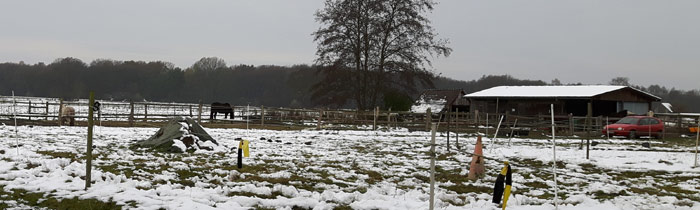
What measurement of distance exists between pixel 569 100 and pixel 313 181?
112 feet

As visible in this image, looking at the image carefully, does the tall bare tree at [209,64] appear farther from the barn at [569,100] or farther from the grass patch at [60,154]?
the grass patch at [60,154]

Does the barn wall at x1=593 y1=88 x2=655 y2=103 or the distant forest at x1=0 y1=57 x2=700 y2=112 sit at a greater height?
the distant forest at x1=0 y1=57 x2=700 y2=112

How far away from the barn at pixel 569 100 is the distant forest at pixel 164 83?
2502 inches

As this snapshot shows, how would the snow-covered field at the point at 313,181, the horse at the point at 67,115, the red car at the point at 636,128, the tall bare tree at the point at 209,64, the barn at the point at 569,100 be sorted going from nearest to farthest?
the snow-covered field at the point at 313,181, the horse at the point at 67,115, the red car at the point at 636,128, the barn at the point at 569,100, the tall bare tree at the point at 209,64

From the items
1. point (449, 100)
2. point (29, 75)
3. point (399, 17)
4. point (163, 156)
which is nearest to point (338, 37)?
point (399, 17)

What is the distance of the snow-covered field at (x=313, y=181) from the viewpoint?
7.41 metres

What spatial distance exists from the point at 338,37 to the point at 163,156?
27901mm

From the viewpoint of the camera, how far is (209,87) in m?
126

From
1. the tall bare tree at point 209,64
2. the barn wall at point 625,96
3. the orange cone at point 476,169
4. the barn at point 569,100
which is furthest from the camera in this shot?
the tall bare tree at point 209,64

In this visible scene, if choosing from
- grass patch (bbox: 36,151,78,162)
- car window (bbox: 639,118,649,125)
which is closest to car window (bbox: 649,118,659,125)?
car window (bbox: 639,118,649,125)

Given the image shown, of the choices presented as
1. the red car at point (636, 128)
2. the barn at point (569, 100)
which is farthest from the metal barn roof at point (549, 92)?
the red car at point (636, 128)

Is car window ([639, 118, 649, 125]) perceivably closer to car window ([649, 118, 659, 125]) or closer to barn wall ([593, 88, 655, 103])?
car window ([649, 118, 659, 125])

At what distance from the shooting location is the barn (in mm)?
38250

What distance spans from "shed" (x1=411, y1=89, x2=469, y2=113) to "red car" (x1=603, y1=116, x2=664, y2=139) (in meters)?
24.2
